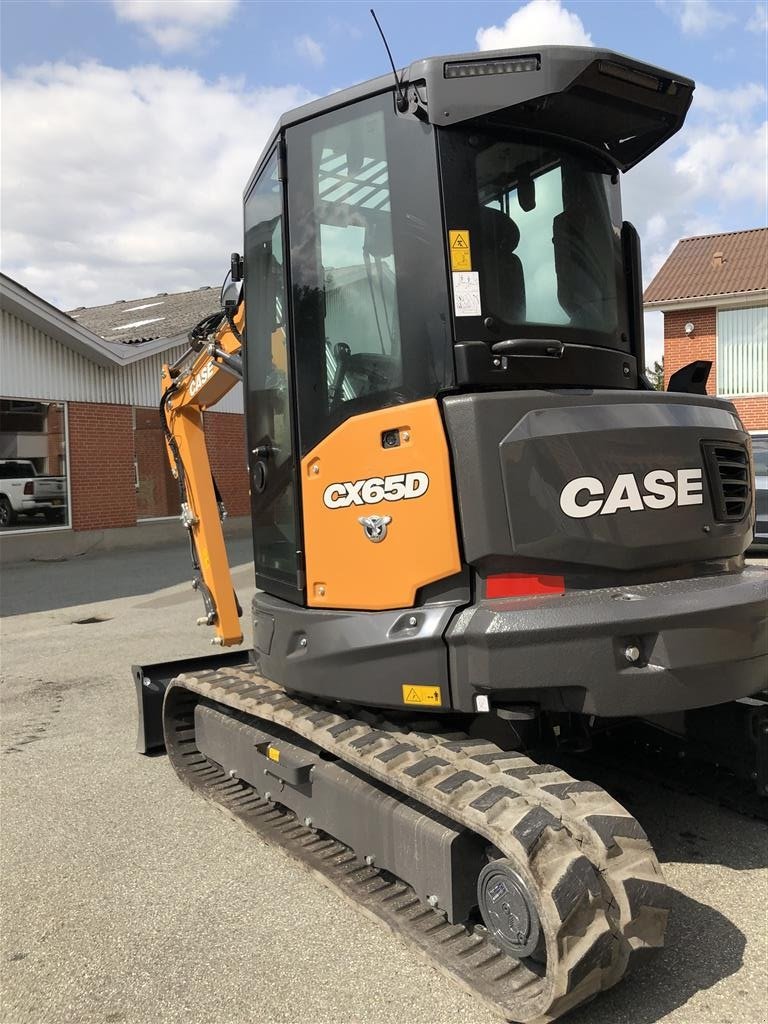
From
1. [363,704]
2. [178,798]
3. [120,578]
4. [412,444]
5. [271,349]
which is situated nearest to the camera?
[412,444]

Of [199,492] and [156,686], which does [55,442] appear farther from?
[156,686]

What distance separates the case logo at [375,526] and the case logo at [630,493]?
0.66 meters

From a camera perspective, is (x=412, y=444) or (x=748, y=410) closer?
(x=412, y=444)

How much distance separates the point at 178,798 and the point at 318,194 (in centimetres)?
314

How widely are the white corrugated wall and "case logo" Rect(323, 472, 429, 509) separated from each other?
37.0 ft

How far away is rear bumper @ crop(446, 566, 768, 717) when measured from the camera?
9.55 ft

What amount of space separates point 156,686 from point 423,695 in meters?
2.67

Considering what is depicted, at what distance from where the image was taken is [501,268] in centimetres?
321

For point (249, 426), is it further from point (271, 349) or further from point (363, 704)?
point (363, 704)

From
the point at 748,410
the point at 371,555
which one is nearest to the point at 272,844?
the point at 371,555

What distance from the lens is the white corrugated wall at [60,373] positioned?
1548cm

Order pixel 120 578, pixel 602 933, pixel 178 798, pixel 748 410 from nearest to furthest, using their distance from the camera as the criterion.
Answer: pixel 602 933, pixel 178 798, pixel 120 578, pixel 748 410

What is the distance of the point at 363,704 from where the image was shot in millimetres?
3395

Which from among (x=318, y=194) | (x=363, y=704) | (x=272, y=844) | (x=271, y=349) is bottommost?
(x=272, y=844)
